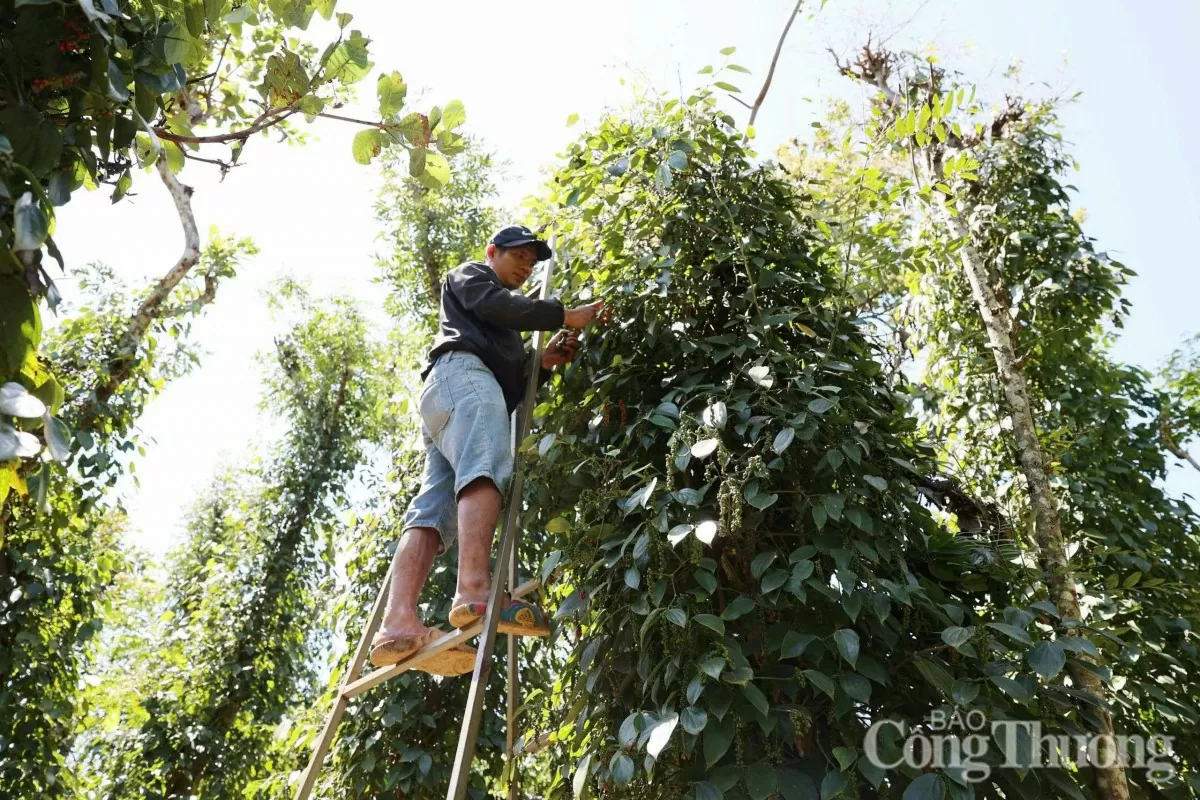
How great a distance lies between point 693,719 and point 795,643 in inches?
10.3

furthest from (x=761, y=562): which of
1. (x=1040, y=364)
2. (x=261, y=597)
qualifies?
(x=261, y=597)

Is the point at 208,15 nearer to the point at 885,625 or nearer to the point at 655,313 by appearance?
the point at 655,313

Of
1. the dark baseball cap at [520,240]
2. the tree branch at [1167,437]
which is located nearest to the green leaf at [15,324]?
the dark baseball cap at [520,240]

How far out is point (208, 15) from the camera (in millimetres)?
1610

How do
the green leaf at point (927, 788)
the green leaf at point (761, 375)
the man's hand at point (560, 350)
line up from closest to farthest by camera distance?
the green leaf at point (927, 788)
the green leaf at point (761, 375)
the man's hand at point (560, 350)

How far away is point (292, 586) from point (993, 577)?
776cm

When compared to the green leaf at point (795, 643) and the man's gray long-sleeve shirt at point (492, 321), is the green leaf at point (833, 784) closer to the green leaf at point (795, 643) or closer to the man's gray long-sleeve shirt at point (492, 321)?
the green leaf at point (795, 643)

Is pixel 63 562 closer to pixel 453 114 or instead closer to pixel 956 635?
pixel 453 114

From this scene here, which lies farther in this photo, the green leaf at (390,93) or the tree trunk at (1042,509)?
the tree trunk at (1042,509)

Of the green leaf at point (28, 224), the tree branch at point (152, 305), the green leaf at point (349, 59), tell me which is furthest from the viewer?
the tree branch at point (152, 305)

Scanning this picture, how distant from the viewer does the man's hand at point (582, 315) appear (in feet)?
8.36

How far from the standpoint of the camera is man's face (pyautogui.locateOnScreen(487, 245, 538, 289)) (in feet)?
9.52

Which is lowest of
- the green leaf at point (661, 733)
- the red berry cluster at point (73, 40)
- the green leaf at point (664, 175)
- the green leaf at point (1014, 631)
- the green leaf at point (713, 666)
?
the green leaf at point (661, 733)

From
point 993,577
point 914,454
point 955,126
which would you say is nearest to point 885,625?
point 993,577
